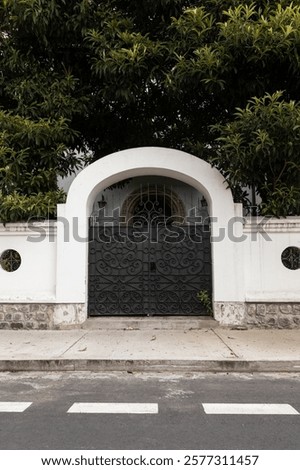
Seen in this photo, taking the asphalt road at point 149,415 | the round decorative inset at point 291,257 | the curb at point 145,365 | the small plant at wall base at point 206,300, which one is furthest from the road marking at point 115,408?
the round decorative inset at point 291,257

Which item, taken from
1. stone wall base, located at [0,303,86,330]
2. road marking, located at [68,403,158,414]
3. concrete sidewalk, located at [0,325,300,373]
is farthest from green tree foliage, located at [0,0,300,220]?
road marking, located at [68,403,158,414]

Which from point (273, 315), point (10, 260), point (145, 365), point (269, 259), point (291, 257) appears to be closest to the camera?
point (145, 365)

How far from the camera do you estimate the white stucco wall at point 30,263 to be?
836 cm

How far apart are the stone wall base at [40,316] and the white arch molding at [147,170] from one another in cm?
15

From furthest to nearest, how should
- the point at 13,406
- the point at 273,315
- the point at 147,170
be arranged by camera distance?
the point at 147,170 → the point at 273,315 → the point at 13,406

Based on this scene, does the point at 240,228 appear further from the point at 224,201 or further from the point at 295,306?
the point at 295,306

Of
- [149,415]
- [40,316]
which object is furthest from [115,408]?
[40,316]

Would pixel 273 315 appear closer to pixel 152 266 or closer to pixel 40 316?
pixel 152 266

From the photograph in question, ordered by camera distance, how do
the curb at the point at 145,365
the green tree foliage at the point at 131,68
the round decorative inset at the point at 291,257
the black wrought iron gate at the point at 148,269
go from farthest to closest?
the black wrought iron gate at the point at 148,269, the round decorative inset at the point at 291,257, the green tree foliage at the point at 131,68, the curb at the point at 145,365

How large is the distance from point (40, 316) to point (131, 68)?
5.22m

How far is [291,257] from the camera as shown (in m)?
8.36

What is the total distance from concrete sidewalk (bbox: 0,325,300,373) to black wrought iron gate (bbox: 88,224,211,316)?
62 cm

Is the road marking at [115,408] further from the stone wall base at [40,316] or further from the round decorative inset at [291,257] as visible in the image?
the round decorative inset at [291,257]

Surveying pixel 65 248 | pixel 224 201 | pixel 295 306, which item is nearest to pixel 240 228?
pixel 224 201
